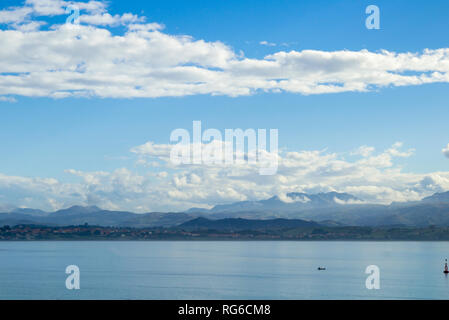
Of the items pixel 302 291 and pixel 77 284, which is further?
pixel 77 284

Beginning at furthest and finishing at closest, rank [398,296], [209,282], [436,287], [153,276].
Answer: [153,276]
[209,282]
[436,287]
[398,296]

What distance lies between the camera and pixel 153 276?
581 feet

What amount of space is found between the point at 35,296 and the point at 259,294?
51.9m

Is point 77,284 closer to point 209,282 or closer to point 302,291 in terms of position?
point 209,282
